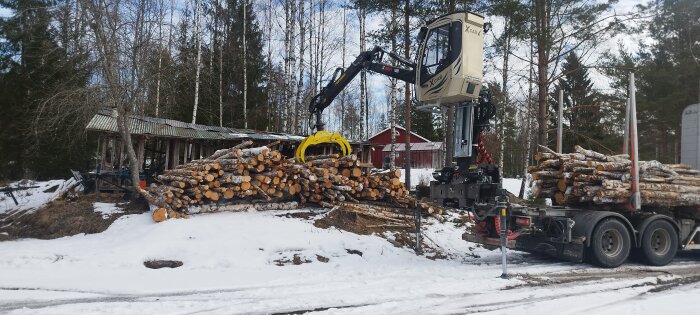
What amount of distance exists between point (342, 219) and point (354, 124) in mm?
41333

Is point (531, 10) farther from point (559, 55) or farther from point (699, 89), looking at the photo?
point (699, 89)

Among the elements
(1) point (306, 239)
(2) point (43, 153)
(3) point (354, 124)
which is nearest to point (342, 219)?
(1) point (306, 239)

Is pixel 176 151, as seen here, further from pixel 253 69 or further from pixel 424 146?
pixel 424 146

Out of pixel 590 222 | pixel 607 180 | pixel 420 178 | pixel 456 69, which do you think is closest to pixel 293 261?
pixel 456 69

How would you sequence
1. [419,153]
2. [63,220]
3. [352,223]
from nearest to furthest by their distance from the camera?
[352,223] → [63,220] → [419,153]

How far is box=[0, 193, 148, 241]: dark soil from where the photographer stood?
11469 mm

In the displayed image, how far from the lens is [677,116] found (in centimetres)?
2764

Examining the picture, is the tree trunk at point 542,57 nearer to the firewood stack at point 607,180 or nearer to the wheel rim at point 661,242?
the firewood stack at point 607,180

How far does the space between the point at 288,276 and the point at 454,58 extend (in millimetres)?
4645

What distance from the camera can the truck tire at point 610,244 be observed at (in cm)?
872

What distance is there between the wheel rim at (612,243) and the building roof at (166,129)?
13.8 m

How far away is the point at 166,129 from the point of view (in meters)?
19.5

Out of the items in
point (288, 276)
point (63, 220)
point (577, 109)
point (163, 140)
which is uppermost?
point (577, 109)

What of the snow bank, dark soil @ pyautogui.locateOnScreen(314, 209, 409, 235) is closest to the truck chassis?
dark soil @ pyautogui.locateOnScreen(314, 209, 409, 235)
